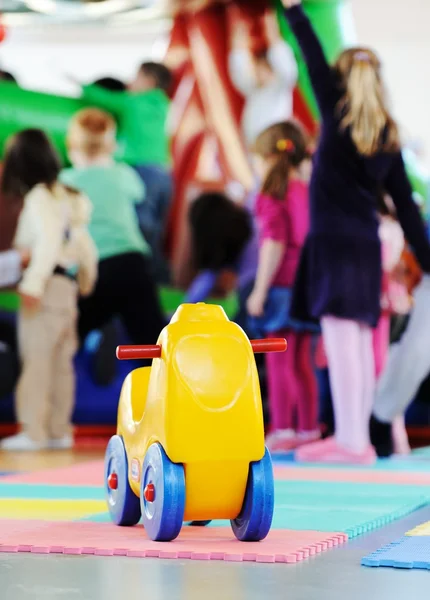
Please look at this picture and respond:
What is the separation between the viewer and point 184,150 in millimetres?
6797

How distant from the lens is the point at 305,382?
4.90 metres

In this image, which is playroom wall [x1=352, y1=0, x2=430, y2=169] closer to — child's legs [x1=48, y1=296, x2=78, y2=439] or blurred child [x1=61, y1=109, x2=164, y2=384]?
blurred child [x1=61, y1=109, x2=164, y2=384]

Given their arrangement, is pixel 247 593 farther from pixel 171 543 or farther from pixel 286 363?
pixel 286 363

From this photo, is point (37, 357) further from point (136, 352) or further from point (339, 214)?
point (136, 352)

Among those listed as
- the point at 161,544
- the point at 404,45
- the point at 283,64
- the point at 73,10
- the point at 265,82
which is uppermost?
the point at 73,10

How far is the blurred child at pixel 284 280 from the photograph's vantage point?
4711mm

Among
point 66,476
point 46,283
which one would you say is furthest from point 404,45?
point 66,476

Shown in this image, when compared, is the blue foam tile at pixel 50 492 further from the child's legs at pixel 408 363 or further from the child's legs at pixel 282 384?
the child's legs at pixel 282 384

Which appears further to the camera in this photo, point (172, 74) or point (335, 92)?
point (172, 74)

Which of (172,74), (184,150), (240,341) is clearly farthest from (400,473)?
(172,74)

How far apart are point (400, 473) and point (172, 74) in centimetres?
388

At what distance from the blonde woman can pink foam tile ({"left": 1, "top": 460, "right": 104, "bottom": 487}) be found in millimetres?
940

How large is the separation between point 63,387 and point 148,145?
1707 millimetres

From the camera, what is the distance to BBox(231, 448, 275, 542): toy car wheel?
7.18 ft
